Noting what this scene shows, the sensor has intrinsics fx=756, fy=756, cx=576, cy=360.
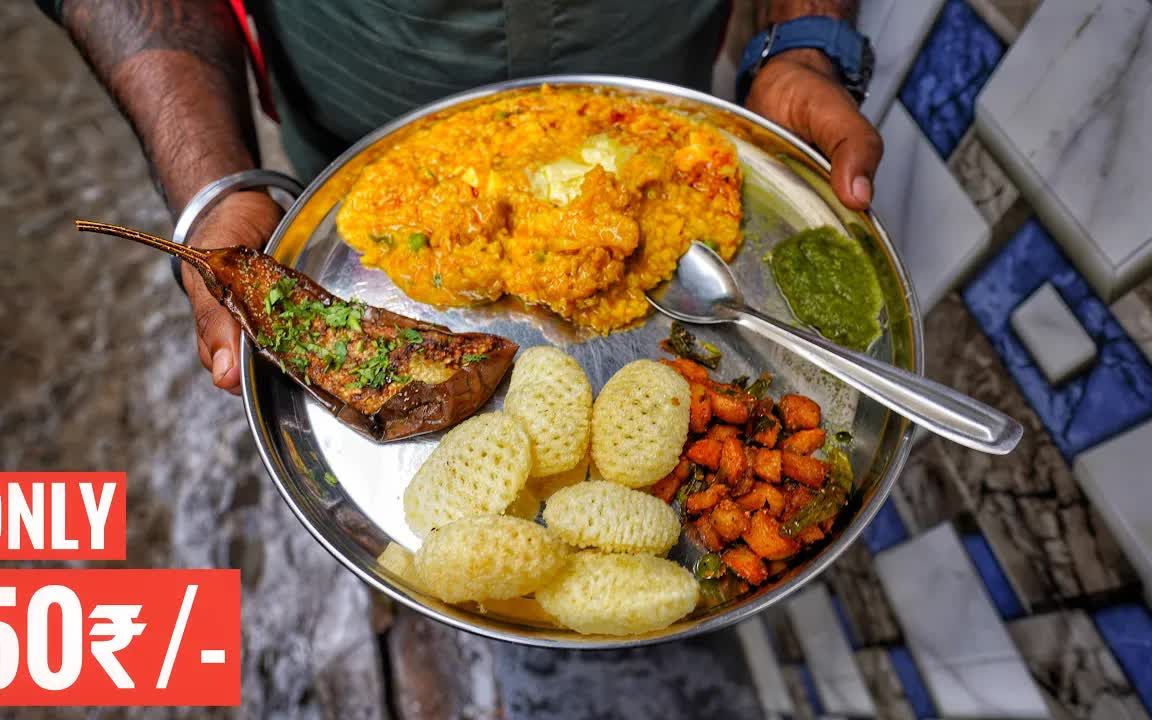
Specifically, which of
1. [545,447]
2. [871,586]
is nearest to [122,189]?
[545,447]

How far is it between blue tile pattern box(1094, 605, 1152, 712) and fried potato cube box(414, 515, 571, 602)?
3.92 feet

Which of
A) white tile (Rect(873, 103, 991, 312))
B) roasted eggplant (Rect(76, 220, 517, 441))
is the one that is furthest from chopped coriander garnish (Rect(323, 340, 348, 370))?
white tile (Rect(873, 103, 991, 312))

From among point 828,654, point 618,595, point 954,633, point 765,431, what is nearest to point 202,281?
point 618,595

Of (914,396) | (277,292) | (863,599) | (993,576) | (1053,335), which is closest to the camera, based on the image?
(914,396)

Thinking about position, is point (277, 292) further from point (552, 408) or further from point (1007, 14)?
point (1007, 14)

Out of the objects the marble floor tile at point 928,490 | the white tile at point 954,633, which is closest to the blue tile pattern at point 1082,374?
the marble floor tile at point 928,490

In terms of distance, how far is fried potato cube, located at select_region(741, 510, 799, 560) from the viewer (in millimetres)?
1427

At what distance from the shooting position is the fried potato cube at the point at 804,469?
1.50 meters

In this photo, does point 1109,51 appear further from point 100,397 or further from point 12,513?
point 100,397

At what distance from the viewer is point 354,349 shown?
1.61 meters

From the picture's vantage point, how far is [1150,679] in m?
1.52

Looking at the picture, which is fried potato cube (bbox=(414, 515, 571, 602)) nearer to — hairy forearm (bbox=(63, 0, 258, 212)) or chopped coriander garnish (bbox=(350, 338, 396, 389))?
chopped coriander garnish (bbox=(350, 338, 396, 389))

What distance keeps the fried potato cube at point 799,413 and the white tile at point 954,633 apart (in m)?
0.81

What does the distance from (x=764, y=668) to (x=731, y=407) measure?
179 cm
